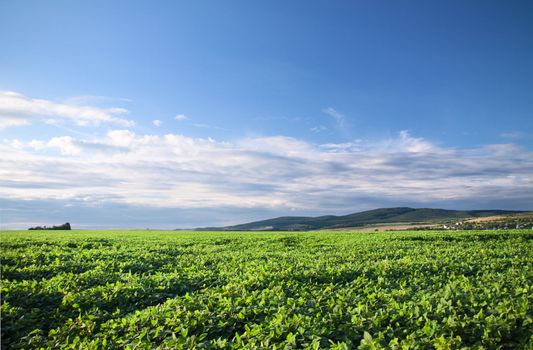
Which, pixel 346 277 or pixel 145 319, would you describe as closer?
pixel 145 319

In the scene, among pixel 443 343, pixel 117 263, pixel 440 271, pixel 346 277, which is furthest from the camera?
pixel 117 263

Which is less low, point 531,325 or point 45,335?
point 531,325

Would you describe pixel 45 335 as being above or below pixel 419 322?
below

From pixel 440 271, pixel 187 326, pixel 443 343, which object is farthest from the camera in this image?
pixel 440 271

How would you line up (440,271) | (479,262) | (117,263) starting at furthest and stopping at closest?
1. (117,263)
2. (479,262)
3. (440,271)

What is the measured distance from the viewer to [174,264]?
19.1m

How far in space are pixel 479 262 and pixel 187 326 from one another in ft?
50.2

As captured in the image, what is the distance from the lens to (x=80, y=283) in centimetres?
1428

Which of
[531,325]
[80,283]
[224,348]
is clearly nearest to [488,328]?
[531,325]

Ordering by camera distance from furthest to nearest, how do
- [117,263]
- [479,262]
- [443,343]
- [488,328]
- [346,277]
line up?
[117,263] < [479,262] < [346,277] < [488,328] < [443,343]

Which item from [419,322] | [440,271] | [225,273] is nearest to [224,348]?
[419,322]

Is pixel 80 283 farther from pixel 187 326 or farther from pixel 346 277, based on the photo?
pixel 346 277

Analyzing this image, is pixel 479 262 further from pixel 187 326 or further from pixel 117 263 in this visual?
pixel 117 263

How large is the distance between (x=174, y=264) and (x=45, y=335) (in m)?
8.94
